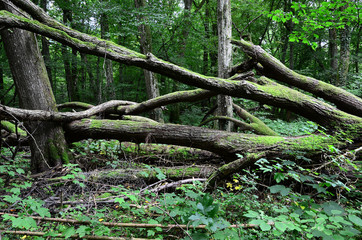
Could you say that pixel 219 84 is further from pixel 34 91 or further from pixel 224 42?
pixel 34 91

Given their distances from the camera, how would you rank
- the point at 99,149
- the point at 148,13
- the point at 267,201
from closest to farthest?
the point at 267,201 → the point at 99,149 → the point at 148,13

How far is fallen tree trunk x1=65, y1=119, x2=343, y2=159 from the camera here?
360cm

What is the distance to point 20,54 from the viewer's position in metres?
3.72

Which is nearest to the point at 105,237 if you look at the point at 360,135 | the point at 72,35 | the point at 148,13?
the point at 72,35

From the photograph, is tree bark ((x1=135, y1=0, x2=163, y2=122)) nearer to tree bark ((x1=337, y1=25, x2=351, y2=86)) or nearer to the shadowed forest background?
the shadowed forest background

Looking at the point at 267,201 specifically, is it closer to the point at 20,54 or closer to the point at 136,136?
the point at 136,136

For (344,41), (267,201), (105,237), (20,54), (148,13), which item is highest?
(148,13)

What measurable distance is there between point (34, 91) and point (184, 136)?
3.10m

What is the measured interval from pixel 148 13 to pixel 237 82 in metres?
5.39

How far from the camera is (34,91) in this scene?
385 cm

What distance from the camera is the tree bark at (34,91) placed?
3.72m

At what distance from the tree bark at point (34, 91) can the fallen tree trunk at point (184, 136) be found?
378mm

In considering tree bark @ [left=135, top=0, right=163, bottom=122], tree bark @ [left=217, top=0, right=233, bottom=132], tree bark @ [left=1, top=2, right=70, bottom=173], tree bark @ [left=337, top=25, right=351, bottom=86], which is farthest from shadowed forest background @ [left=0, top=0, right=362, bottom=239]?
tree bark @ [left=337, top=25, right=351, bottom=86]

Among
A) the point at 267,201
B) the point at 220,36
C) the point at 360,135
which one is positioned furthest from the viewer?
the point at 220,36
